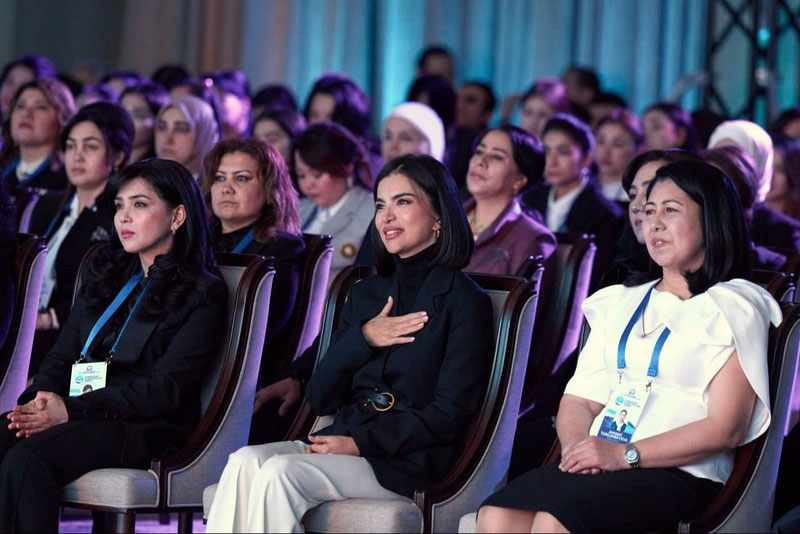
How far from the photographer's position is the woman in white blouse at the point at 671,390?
9.49ft

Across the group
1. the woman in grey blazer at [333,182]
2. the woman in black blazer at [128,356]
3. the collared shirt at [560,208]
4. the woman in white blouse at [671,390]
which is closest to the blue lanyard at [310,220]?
the woman in grey blazer at [333,182]

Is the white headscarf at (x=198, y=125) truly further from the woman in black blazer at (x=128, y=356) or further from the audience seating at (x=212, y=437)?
the audience seating at (x=212, y=437)

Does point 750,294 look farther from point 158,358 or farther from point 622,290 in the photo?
point 158,358

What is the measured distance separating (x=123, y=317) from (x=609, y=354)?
4.71ft

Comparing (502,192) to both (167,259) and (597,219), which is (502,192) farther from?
(167,259)

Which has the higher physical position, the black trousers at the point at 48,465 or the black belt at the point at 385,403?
the black belt at the point at 385,403

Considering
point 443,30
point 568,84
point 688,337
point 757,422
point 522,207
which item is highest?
point 443,30

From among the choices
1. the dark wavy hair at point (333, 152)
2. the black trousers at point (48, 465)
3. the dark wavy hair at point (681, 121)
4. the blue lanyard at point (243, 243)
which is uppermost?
the dark wavy hair at point (681, 121)

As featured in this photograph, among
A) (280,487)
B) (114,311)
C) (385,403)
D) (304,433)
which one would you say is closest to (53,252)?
(114,311)

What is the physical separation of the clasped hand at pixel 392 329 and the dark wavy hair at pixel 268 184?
3.59ft

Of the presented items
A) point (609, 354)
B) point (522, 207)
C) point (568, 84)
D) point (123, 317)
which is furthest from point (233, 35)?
point (609, 354)

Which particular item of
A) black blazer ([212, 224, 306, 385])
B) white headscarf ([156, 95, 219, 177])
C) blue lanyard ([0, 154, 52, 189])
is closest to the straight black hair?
black blazer ([212, 224, 306, 385])

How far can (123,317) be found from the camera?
3.72 m

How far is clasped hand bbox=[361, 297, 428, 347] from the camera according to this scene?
131 inches
